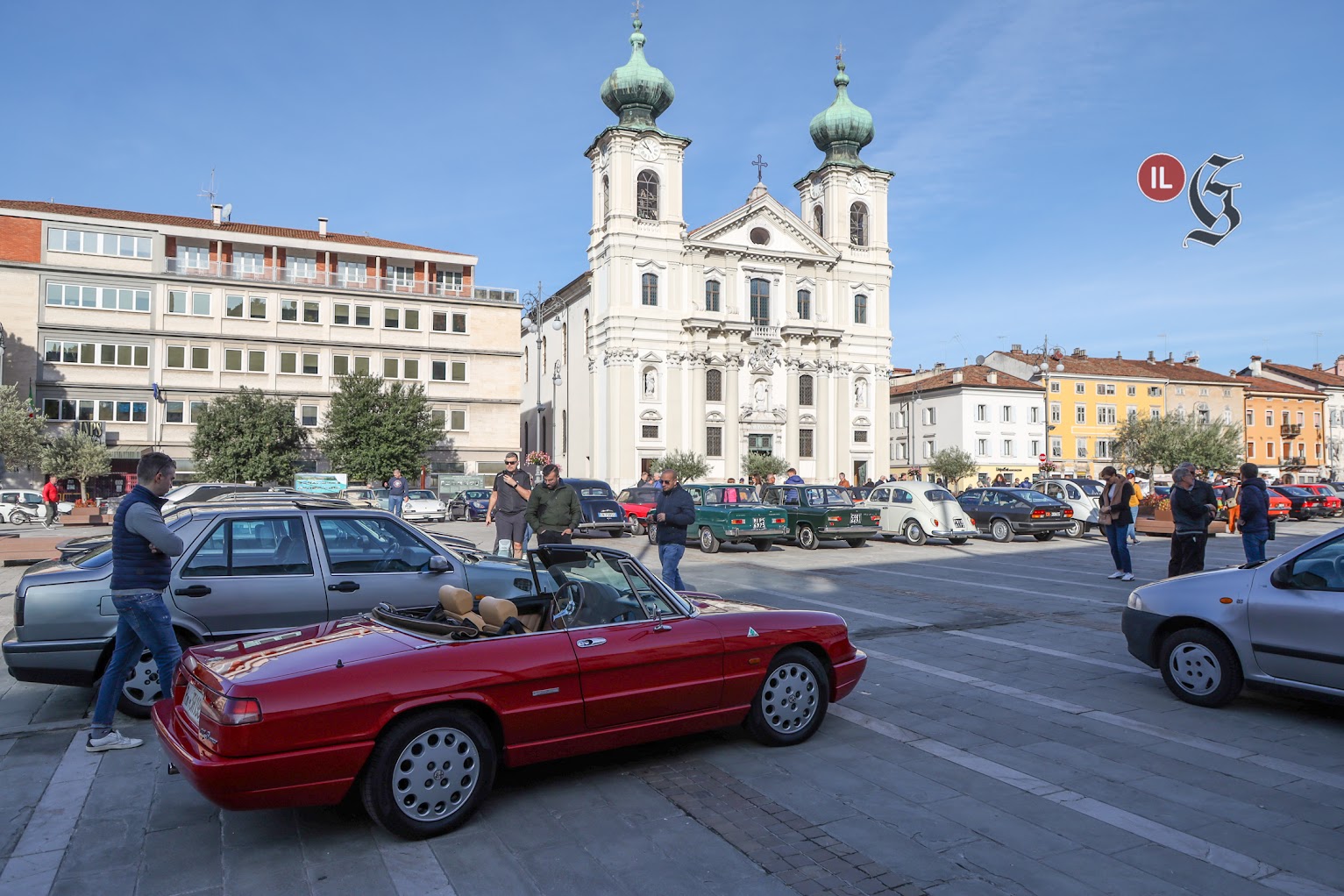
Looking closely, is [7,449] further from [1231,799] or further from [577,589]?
[1231,799]

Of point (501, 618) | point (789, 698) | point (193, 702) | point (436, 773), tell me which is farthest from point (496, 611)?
point (789, 698)

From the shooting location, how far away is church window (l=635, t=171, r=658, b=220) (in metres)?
58.6

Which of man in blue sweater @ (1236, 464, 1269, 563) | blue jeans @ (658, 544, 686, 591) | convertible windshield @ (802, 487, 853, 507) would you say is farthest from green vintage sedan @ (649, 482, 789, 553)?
man in blue sweater @ (1236, 464, 1269, 563)

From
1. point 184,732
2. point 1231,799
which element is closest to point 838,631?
point 1231,799

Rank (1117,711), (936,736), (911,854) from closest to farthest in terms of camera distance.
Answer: (911,854) → (936,736) → (1117,711)

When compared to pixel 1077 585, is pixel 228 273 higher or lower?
higher

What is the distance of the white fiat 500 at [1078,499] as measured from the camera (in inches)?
1042

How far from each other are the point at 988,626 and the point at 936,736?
4.71 meters

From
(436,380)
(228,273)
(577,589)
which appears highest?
(228,273)

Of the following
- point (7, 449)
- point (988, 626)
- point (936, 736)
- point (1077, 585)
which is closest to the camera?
point (936, 736)

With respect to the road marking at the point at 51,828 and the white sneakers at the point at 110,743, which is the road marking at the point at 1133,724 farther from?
the road marking at the point at 51,828

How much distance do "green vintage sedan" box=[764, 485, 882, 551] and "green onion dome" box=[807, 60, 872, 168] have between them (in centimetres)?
4708

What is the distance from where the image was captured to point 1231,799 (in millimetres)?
4906

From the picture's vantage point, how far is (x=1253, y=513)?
12.5 m
